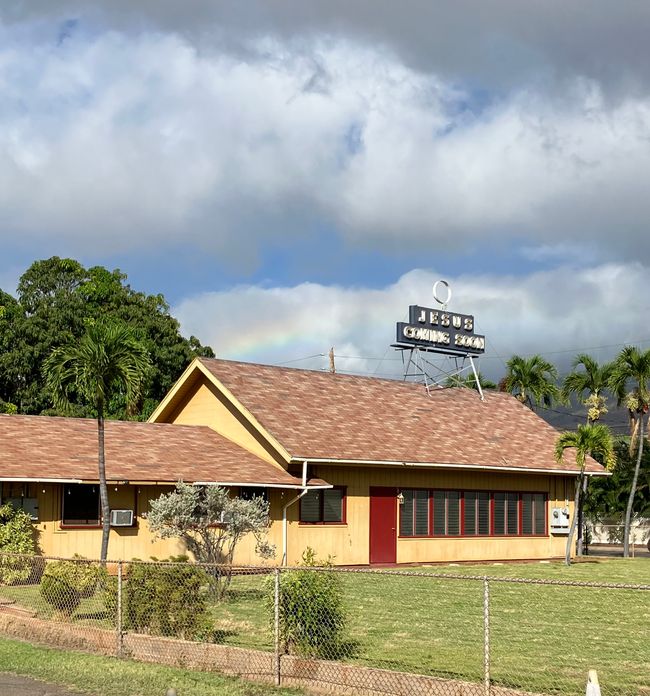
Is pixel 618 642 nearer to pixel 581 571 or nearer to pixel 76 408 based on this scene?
pixel 581 571

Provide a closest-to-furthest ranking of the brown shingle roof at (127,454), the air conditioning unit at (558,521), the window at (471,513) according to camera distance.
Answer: the brown shingle roof at (127,454)
the window at (471,513)
the air conditioning unit at (558,521)

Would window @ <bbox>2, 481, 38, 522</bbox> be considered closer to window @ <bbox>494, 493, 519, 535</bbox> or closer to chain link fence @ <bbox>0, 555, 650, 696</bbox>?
chain link fence @ <bbox>0, 555, 650, 696</bbox>

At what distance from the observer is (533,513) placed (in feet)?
124

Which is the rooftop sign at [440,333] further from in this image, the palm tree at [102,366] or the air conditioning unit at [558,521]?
the palm tree at [102,366]

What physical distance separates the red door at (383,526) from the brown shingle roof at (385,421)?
143 cm

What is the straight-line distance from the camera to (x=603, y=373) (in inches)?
1964

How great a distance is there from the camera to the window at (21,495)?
87.7ft

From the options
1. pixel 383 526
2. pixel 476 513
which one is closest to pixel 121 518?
pixel 383 526

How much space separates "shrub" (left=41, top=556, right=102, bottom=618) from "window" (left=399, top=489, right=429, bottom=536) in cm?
1772

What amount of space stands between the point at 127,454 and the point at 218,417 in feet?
18.1

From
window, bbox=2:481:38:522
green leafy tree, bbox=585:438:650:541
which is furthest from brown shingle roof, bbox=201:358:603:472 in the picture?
green leafy tree, bbox=585:438:650:541

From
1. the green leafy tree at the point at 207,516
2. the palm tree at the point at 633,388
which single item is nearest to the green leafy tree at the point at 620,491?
the palm tree at the point at 633,388

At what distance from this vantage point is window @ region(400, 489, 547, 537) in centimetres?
3400

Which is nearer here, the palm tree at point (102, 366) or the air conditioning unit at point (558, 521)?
the palm tree at point (102, 366)
